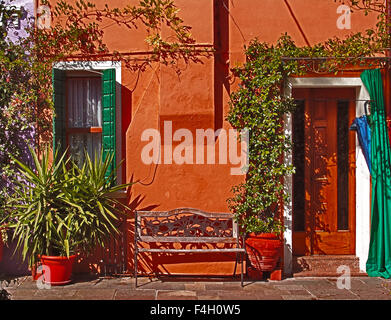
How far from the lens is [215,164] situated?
246 inches

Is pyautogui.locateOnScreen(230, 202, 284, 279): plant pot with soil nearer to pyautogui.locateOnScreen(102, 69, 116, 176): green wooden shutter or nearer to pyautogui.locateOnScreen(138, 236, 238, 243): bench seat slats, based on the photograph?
pyautogui.locateOnScreen(138, 236, 238, 243): bench seat slats

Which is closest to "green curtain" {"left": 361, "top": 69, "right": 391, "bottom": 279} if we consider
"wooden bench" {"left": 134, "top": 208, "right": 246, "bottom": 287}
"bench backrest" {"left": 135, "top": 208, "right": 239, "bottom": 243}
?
"wooden bench" {"left": 134, "top": 208, "right": 246, "bottom": 287}

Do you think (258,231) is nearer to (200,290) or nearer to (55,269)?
(200,290)

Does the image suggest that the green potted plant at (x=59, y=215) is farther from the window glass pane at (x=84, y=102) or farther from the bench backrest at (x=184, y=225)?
the window glass pane at (x=84, y=102)

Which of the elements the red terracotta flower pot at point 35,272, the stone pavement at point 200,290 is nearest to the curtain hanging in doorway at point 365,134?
the stone pavement at point 200,290

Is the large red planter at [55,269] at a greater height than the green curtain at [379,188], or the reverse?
the green curtain at [379,188]

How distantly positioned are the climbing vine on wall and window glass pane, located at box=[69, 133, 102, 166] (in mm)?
1974

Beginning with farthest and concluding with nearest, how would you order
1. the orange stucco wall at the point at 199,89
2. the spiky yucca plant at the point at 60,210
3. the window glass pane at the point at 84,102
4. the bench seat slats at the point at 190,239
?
the window glass pane at the point at 84,102
the orange stucco wall at the point at 199,89
the bench seat slats at the point at 190,239
the spiky yucca plant at the point at 60,210

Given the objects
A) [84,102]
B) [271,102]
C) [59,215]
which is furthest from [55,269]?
[271,102]

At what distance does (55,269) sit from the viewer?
5.75m

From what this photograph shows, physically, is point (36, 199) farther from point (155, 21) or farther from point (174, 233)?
→ point (155, 21)

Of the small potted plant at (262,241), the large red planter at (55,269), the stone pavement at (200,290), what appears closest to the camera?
the stone pavement at (200,290)

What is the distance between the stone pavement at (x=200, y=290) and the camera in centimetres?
539

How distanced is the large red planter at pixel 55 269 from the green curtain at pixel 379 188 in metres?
4.09
